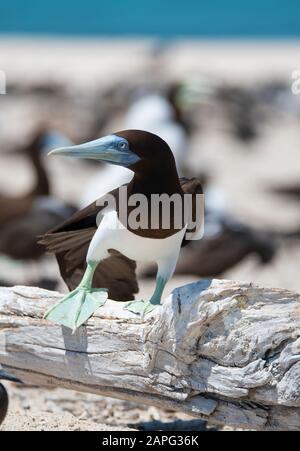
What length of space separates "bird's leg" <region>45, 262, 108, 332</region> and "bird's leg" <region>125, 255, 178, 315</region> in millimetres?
136

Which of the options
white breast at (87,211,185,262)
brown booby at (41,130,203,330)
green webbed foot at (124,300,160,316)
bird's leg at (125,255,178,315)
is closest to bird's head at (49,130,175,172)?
brown booby at (41,130,203,330)

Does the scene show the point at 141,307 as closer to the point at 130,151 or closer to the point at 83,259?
the point at 83,259

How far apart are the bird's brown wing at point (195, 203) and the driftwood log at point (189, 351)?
16.9 inches

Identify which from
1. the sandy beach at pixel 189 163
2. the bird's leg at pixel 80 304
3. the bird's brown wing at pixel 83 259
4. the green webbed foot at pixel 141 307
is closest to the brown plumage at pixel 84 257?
the bird's brown wing at pixel 83 259

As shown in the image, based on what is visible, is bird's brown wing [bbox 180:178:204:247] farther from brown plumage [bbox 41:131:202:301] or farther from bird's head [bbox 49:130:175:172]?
bird's head [bbox 49:130:175:172]

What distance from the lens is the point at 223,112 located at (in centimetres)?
1675

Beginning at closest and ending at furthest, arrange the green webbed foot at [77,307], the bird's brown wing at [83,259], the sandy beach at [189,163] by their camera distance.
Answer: the green webbed foot at [77,307] → the bird's brown wing at [83,259] → the sandy beach at [189,163]

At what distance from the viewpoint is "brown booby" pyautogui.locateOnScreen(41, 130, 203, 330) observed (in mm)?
3658

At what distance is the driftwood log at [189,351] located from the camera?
356cm

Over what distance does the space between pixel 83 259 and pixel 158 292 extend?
49 centimetres

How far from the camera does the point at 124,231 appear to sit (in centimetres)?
372

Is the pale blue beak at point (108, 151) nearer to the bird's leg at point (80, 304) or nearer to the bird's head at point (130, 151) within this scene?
the bird's head at point (130, 151)

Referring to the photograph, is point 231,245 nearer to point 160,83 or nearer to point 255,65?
point 160,83
